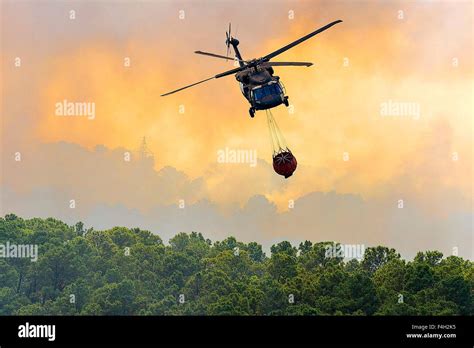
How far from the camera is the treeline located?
440 ft

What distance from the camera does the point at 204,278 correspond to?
150 metres

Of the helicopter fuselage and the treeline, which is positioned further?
the treeline

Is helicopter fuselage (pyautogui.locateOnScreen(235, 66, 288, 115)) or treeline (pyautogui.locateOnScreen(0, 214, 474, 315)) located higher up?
helicopter fuselage (pyautogui.locateOnScreen(235, 66, 288, 115))

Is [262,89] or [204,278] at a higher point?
[262,89]

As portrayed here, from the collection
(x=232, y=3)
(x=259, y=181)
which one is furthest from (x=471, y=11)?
(x=259, y=181)

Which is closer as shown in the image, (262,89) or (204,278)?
(262,89)

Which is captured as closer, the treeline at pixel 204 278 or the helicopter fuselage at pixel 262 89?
the helicopter fuselage at pixel 262 89

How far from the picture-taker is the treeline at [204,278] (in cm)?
13400

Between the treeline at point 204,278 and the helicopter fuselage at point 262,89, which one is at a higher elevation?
the helicopter fuselage at point 262,89

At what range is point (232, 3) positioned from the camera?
126688 mm
